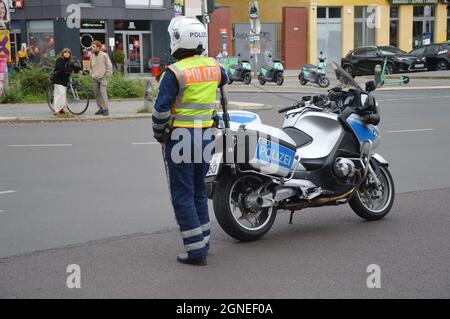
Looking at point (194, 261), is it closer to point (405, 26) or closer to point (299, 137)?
point (299, 137)

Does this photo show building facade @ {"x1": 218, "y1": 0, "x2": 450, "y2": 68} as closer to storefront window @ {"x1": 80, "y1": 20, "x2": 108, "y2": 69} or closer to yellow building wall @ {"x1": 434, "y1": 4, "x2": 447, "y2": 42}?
yellow building wall @ {"x1": 434, "y1": 4, "x2": 447, "y2": 42}

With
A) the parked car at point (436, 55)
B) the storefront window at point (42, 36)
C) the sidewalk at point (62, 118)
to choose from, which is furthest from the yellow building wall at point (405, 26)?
the sidewalk at point (62, 118)

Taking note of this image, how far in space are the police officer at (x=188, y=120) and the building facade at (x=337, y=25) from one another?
138 ft

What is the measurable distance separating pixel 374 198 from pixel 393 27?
4703 cm

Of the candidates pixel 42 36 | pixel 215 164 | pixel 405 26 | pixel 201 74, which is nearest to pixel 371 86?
pixel 215 164

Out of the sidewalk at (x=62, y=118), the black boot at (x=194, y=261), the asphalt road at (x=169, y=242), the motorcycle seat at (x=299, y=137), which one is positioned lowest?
the asphalt road at (x=169, y=242)

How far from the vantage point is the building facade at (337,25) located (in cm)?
4841

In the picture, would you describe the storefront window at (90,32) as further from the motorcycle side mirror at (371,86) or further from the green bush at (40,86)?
the motorcycle side mirror at (371,86)

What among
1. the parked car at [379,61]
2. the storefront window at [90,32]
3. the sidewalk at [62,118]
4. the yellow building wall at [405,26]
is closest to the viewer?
the sidewalk at [62,118]

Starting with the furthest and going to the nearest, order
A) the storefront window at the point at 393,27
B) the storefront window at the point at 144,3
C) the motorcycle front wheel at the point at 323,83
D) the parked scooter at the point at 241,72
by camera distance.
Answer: the storefront window at the point at 393,27
the storefront window at the point at 144,3
the parked scooter at the point at 241,72
the motorcycle front wheel at the point at 323,83

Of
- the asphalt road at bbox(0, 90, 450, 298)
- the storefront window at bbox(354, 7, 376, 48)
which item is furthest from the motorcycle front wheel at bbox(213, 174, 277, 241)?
the storefront window at bbox(354, 7, 376, 48)

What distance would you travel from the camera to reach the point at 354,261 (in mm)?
6086

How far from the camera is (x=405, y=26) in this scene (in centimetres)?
5222

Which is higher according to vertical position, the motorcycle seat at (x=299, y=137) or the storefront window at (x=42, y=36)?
the storefront window at (x=42, y=36)
